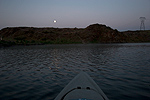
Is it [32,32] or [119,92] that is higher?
[32,32]

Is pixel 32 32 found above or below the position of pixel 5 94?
above

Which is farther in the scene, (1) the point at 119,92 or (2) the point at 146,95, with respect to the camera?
(1) the point at 119,92

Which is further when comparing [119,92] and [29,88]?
[29,88]

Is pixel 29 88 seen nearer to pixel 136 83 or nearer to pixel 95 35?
pixel 136 83

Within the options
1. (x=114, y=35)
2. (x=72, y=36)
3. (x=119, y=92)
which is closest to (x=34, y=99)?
(x=119, y=92)

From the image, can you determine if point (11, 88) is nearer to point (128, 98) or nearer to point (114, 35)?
point (128, 98)

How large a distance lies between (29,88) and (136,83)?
6.34 metres

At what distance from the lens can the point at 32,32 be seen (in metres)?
97.9

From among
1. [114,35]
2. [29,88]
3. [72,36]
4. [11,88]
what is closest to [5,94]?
[11,88]

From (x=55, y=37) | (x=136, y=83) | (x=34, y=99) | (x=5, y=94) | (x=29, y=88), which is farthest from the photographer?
(x=55, y=37)

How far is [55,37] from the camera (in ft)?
299

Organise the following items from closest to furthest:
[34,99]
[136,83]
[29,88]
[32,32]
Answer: [34,99]
[29,88]
[136,83]
[32,32]

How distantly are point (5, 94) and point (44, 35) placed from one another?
90.6m

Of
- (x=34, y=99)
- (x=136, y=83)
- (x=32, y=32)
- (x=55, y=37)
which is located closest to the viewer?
(x=34, y=99)
